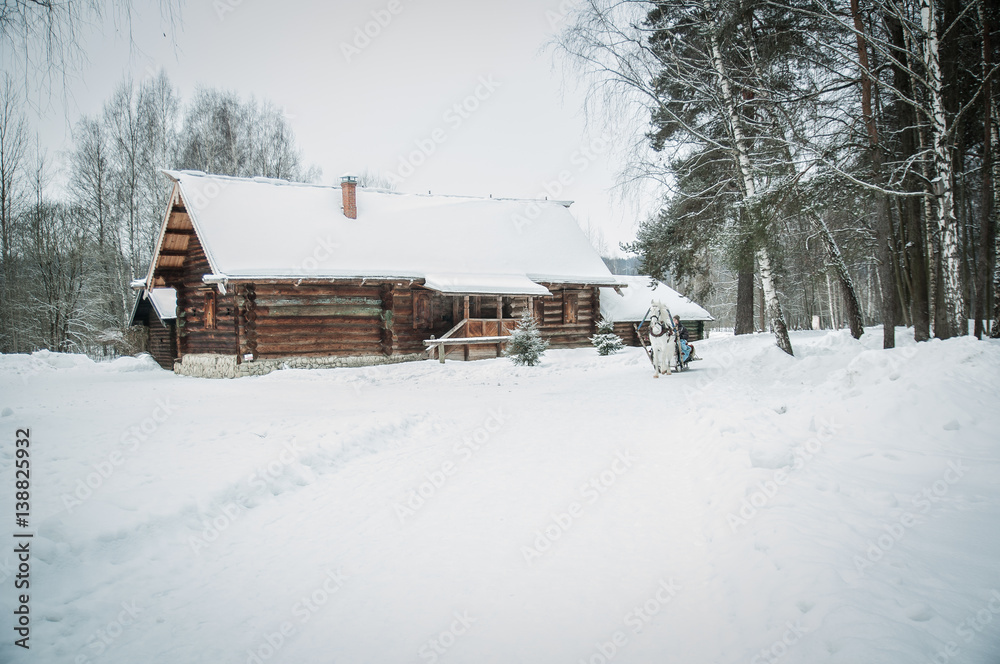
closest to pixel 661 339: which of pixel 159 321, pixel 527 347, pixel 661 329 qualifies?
pixel 661 329

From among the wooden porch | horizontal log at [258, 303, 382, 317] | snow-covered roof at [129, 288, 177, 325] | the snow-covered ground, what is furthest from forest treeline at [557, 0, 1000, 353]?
snow-covered roof at [129, 288, 177, 325]

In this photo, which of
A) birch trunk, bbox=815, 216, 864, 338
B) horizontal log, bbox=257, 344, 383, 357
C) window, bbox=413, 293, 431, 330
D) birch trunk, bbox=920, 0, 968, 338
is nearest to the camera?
birch trunk, bbox=920, 0, 968, 338

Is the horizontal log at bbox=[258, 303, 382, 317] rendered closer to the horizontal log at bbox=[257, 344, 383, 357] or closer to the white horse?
the horizontal log at bbox=[257, 344, 383, 357]

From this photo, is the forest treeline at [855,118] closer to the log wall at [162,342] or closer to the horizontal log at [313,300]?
the horizontal log at [313,300]

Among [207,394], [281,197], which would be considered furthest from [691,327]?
[207,394]

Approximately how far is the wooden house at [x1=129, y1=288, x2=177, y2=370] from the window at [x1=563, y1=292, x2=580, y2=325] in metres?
16.9

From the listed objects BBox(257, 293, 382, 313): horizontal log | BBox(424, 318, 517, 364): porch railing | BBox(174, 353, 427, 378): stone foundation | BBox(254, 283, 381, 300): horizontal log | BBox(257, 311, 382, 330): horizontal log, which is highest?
BBox(254, 283, 381, 300): horizontal log

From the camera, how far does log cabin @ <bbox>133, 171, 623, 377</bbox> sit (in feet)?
50.6

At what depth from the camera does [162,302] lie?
21781 mm

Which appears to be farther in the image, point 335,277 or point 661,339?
point 335,277

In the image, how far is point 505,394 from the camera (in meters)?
10.0

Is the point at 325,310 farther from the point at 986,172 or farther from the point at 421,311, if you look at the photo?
the point at 986,172

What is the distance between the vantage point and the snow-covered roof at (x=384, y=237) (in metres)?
15.6

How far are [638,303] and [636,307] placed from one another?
0.40m
